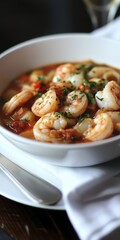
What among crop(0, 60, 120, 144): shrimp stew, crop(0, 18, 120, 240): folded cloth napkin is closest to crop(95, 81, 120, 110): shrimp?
crop(0, 60, 120, 144): shrimp stew

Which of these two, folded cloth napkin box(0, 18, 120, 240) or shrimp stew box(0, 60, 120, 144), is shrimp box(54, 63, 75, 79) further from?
folded cloth napkin box(0, 18, 120, 240)

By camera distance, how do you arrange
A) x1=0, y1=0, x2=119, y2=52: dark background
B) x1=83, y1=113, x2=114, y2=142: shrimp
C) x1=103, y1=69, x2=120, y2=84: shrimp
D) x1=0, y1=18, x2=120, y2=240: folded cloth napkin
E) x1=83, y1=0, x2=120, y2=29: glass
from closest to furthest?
1. x1=0, y1=18, x2=120, y2=240: folded cloth napkin
2. x1=83, y1=113, x2=114, y2=142: shrimp
3. x1=103, y1=69, x2=120, y2=84: shrimp
4. x1=83, y1=0, x2=120, y2=29: glass
5. x1=0, y1=0, x2=119, y2=52: dark background

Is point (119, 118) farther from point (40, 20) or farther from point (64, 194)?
point (40, 20)

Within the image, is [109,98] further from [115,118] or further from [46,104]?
[46,104]

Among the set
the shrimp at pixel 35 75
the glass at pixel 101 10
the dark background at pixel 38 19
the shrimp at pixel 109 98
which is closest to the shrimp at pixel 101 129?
the shrimp at pixel 109 98

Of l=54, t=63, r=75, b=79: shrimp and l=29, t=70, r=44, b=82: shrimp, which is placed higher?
l=29, t=70, r=44, b=82: shrimp

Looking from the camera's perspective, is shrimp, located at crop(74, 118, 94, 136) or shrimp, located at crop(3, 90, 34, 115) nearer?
shrimp, located at crop(74, 118, 94, 136)

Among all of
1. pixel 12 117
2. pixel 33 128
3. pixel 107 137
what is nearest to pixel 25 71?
pixel 12 117

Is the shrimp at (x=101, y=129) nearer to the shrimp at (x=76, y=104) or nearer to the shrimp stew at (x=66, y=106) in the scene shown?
the shrimp stew at (x=66, y=106)
